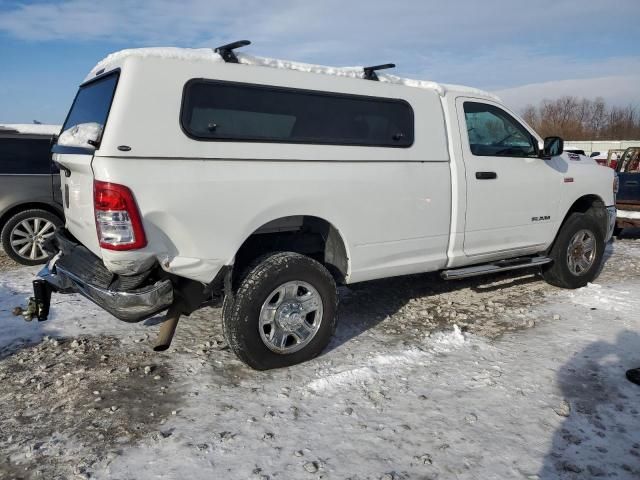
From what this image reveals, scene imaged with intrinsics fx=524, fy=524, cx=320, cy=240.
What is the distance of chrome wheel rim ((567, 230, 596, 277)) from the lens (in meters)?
5.85

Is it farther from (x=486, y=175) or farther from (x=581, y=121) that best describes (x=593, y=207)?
(x=581, y=121)

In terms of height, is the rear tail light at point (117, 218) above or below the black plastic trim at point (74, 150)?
below

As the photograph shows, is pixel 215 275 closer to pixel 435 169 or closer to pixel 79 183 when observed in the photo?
pixel 79 183

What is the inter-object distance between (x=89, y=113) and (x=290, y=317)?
82.4 inches

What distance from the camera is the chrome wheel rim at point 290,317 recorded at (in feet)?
12.3

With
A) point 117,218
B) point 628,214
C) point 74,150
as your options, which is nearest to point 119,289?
point 117,218

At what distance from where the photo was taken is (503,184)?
4.93 meters

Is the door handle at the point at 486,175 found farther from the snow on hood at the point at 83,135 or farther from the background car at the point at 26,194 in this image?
the background car at the point at 26,194

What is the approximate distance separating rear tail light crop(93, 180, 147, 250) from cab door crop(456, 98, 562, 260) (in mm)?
2873

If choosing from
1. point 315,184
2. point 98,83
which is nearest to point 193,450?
point 315,184

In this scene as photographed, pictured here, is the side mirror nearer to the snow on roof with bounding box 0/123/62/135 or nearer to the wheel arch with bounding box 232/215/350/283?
the wheel arch with bounding box 232/215/350/283

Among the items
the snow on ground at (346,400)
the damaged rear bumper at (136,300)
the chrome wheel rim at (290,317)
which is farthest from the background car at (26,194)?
the chrome wheel rim at (290,317)

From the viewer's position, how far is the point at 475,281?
634cm

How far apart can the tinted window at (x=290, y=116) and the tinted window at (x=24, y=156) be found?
4.65m
